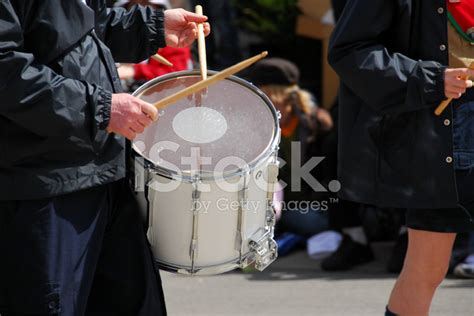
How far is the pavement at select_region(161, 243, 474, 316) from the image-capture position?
447 centimetres

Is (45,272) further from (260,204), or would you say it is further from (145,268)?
(260,204)

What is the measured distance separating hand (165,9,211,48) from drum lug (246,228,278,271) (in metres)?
0.67

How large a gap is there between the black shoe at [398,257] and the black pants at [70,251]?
7.68ft

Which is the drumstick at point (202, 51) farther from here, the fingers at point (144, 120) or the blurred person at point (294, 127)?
the blurred person at point (294, 127)

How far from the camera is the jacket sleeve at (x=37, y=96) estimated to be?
8.06 ft

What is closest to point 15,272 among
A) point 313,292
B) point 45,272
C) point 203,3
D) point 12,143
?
point 45,272

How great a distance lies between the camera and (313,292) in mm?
4770

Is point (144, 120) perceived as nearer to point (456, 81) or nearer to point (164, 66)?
point (456, 81)

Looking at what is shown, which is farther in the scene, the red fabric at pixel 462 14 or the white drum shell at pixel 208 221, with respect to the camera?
the red fabric at pixel 462 14

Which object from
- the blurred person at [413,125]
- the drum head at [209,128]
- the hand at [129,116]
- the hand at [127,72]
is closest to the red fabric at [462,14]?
the blurred person at [413,125]

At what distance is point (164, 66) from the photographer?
536cm

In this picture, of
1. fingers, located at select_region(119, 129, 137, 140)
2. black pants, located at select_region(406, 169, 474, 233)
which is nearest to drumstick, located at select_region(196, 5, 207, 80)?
fingers, located at select_region(119, 129, 137, 140)

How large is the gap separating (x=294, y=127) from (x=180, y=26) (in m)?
2.43

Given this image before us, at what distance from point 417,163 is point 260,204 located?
56 cm
